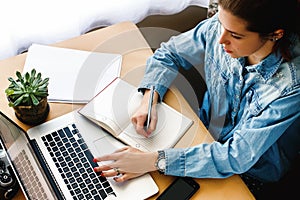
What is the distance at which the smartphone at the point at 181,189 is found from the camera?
96 centimetres

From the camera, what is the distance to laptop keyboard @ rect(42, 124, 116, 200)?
0.95 m

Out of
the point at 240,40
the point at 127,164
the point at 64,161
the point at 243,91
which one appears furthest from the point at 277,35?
the point at 64,161

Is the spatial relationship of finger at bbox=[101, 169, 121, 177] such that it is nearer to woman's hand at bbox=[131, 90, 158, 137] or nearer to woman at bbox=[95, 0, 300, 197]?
woman at bbox=[95, 0, 300, 197]

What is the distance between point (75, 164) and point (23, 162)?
11 centimetres

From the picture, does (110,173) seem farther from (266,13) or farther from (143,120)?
(266,13)

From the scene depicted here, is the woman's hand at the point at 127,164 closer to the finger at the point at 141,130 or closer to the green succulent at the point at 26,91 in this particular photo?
the finger at the point at 141,130

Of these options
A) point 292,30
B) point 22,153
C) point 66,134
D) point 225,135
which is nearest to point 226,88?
point 225,135

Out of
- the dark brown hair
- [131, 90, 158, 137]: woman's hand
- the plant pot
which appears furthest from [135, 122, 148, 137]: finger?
the dark brown hair

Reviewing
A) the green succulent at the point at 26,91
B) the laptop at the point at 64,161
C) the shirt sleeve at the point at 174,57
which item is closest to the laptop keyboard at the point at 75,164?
the laptop at the point at 64,161

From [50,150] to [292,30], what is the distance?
601 mm

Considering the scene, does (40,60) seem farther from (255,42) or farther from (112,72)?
(255,42)

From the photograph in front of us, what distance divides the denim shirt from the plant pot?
248mm

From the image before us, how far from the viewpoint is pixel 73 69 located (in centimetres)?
115

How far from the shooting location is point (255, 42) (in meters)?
0.96
